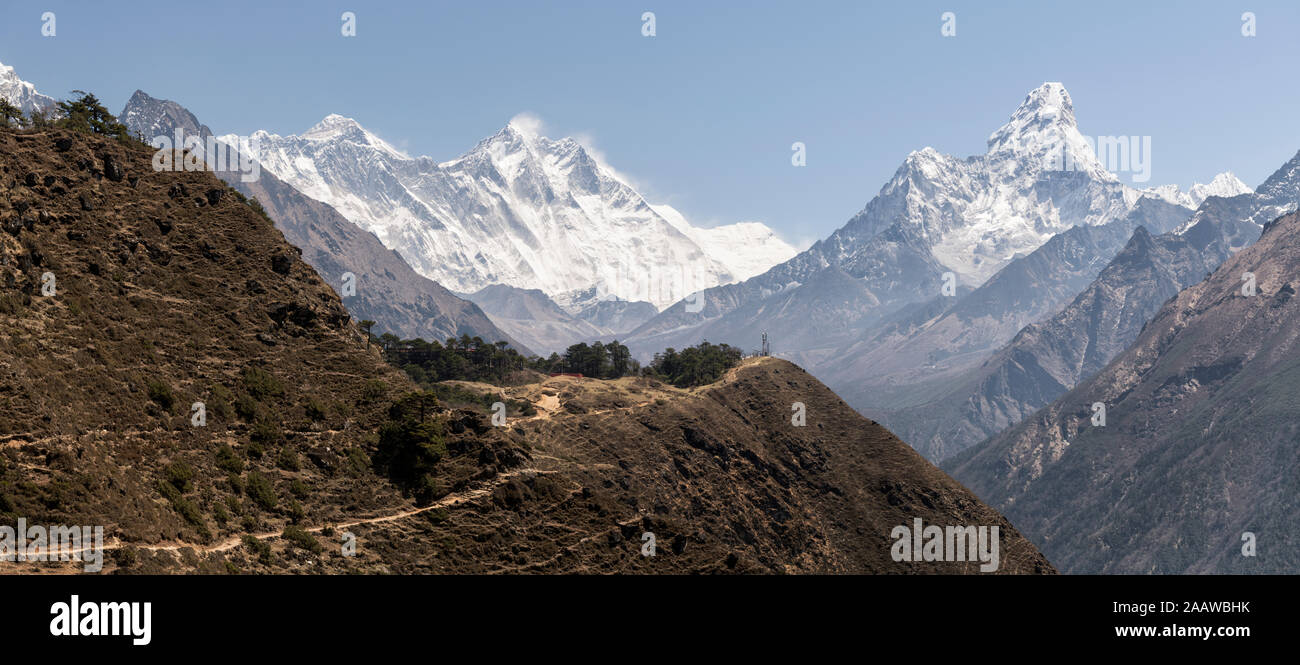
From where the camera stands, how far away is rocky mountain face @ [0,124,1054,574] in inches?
3688

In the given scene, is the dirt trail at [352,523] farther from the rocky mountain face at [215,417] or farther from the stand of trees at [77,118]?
the stand of trees at [77,118]

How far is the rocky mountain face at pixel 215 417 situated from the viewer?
93688mm

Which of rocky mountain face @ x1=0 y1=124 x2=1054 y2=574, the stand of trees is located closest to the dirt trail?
rocky mountain face @ x1=0 y1=124 x2=1054 y2=574

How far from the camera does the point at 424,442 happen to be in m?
125

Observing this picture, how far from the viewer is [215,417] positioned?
113 m

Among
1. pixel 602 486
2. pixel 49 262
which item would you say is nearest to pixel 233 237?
pixel 49 262

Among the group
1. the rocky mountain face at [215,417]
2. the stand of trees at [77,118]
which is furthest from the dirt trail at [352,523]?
the stand of trees at [77,118]

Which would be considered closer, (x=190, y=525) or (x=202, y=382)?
(x=190, y=525)

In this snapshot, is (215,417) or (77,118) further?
(77,118)

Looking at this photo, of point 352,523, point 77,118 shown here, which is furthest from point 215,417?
point 77,118

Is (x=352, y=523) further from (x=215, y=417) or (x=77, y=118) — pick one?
(x=77, y=118)
